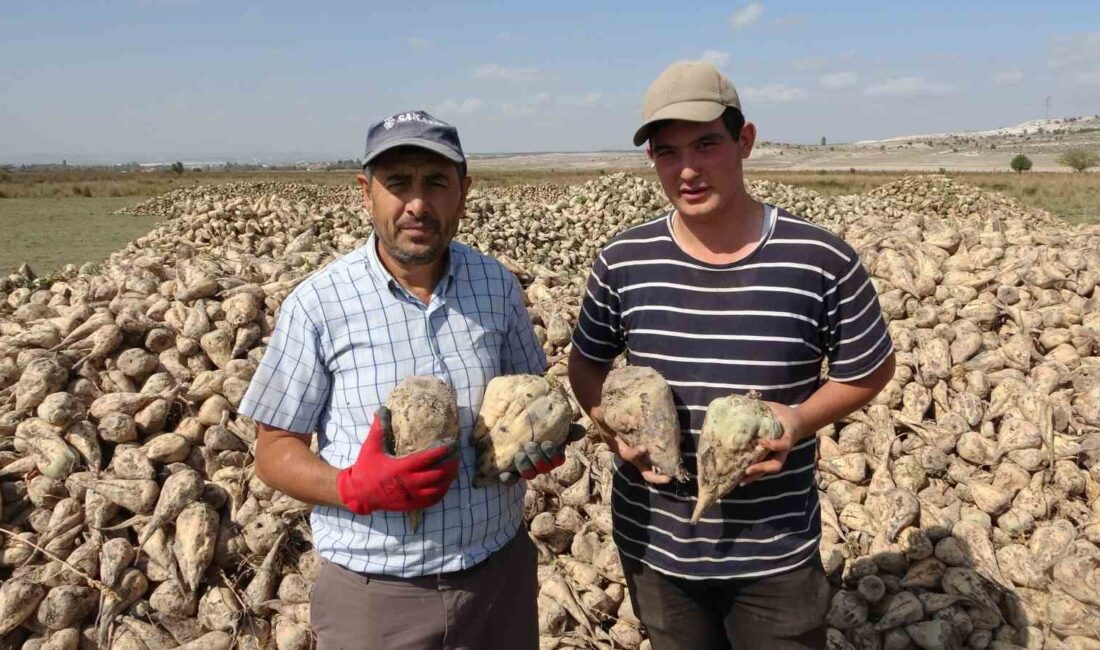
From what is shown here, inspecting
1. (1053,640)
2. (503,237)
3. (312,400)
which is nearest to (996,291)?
(1053,640)

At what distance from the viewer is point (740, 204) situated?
107 inches

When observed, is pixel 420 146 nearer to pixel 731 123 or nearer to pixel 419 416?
pixel 419 416

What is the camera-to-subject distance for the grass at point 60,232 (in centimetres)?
1597

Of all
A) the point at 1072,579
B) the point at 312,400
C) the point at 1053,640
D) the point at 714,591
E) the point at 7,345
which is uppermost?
the point at 312,400

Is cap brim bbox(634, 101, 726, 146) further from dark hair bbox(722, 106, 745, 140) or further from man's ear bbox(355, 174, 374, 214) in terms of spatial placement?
man's ear bbox(355, 174, 374, 214)

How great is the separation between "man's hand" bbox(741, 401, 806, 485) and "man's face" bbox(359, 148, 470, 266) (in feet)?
4.69

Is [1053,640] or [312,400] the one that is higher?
[312,400]

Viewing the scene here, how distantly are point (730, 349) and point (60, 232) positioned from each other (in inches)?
960

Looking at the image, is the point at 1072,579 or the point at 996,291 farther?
the point at 996,291

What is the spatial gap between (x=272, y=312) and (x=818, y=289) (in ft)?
17.1

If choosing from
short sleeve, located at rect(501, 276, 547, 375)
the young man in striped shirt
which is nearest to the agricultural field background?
short sleeve, located at rect(501, 276, 547, 375)

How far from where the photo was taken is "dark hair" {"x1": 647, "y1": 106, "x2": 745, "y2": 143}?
2.63 meters

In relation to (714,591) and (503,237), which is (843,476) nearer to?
(714,591)

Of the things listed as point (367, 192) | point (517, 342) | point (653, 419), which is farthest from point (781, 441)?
point (367, 192)
